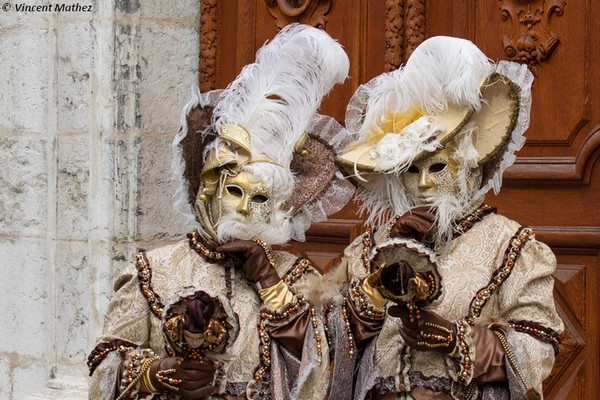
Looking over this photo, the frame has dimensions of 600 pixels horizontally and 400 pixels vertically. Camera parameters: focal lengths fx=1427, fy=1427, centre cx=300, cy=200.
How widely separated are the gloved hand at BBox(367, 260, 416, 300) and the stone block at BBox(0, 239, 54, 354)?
1.96 meters

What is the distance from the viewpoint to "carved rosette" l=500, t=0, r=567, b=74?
4.34m

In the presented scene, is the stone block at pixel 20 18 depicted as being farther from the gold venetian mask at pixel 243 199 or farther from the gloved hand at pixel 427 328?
the gloved hand at pixel 427 328

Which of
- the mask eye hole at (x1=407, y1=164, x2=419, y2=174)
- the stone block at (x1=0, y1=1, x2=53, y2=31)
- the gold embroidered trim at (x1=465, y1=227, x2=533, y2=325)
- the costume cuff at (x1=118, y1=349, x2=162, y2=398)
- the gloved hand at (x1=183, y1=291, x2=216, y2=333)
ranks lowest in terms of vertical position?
the costume cuff at (x1=118, y1=349, x2=162, y2=398)

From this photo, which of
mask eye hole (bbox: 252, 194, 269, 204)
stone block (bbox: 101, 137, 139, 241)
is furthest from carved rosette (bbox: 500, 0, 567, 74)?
stone block (bbox: 101, 137, 139, 241)

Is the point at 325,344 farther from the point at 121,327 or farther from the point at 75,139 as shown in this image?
the point at 75,139

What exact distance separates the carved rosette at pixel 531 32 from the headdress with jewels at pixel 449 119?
70 centimetres

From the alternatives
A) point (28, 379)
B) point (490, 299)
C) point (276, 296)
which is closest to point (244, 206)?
point (276, 296)

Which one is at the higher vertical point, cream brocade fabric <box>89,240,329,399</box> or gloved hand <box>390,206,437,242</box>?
gloved hand <box>390,206,437,242</box>

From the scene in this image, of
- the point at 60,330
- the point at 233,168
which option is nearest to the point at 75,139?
the point at 60,330

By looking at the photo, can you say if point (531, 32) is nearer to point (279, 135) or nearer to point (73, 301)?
point (279, 135)

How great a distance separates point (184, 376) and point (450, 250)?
74 centimetres

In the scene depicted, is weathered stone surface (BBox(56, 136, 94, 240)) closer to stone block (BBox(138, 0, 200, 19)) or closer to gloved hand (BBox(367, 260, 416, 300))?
stone block (BBox(138, 0, 200, 19))

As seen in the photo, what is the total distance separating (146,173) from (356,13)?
2.99ft

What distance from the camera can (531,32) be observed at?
438 cm
